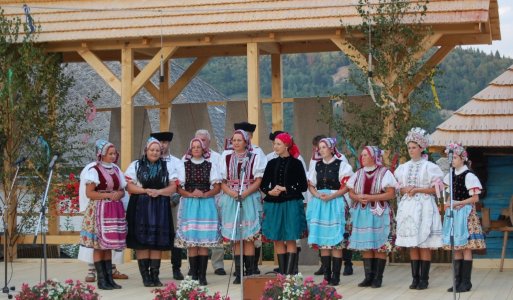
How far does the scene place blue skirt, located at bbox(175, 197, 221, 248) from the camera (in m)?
11.6

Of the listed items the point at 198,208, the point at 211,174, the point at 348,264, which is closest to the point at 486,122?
the point at 348,264

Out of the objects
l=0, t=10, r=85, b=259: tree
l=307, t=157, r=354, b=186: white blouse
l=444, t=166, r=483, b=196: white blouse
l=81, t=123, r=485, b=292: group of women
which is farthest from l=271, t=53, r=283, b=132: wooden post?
l=444, t=166, r=483, b=196: white blouse

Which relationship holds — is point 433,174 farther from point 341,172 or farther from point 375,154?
point 341,172

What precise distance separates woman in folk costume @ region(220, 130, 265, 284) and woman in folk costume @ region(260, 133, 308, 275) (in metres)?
0.10

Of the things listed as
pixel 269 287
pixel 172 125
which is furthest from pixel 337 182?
pixel 172 125

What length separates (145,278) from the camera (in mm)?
11656

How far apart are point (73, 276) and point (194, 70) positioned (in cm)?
378

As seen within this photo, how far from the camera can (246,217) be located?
11.7 metres

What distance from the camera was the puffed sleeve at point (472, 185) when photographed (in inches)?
434

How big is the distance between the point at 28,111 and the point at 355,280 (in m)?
4.82

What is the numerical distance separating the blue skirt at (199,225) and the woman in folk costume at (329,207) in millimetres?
927

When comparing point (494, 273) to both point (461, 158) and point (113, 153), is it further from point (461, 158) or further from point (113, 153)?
point (113, 153)

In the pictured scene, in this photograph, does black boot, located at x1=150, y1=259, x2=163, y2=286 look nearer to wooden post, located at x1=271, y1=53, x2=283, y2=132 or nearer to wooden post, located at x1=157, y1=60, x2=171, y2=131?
wooden post, located at x1=271, y1=53, x2=283, y2=132

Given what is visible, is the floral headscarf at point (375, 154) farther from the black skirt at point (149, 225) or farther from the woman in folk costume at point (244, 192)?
the black skirt at point (149, 225)
